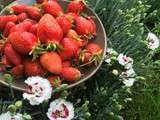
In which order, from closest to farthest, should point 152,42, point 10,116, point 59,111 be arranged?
point 10,116 < point 59,111 < point 152,42

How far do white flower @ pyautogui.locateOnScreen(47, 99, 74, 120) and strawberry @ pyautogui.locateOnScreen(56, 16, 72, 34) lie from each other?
317mm

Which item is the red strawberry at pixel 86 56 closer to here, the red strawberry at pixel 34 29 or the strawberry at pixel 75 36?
the strawberry at pixel 75 36

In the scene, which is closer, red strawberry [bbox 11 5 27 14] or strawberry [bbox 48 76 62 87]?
strawberry [bbox 48 76 62 87]

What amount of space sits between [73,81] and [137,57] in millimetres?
469

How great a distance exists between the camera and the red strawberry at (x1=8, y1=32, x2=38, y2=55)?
1783mm

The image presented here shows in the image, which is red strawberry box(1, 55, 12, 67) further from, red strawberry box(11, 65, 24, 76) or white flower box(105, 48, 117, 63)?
white flower box(105, 48, 117, 63)

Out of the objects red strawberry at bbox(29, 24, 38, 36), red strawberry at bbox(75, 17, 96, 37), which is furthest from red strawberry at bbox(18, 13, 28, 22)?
red strawberry at bbox(75, 17, 96, 37)

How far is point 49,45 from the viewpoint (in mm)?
1782

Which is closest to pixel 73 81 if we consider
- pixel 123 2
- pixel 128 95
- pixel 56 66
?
pixel 56 66

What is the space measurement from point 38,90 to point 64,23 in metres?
0.35

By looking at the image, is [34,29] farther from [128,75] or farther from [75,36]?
[128,75]

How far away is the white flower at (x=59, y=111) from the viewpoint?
1.68 m

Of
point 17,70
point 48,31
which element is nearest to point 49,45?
point 48,31

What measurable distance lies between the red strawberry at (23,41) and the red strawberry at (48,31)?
3 cm
